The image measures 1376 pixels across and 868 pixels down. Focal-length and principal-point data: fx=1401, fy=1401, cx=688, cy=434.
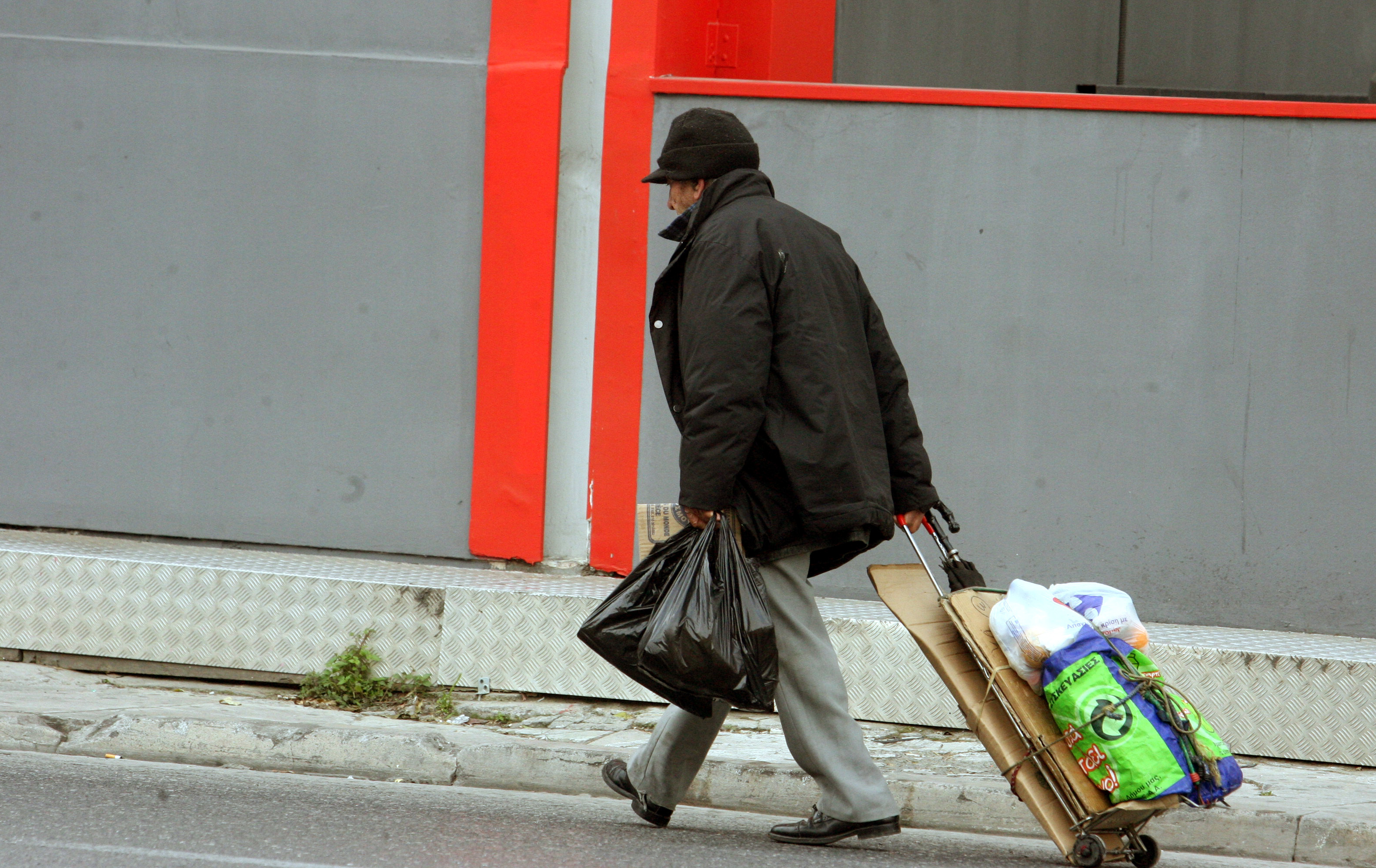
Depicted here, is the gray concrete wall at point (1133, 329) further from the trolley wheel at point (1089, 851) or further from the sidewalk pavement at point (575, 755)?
the trolley wheel at point (1089, 851)

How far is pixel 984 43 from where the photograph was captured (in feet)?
24.6

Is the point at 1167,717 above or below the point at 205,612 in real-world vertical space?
above

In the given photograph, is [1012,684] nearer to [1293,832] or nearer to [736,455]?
[736,455]

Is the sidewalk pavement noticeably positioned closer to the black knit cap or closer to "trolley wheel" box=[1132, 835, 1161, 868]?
"trolley wheel" box=[1132, 835, 1161, 868]

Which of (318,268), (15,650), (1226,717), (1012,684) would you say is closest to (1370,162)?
(1226,717)

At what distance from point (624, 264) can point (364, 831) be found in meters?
2.92

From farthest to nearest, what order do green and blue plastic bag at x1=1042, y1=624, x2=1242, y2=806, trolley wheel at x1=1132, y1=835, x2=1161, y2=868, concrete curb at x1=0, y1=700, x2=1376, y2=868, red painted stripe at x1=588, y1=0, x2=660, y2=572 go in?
1. red painted stripe at x1=588, y1=0, x2=660, y2=572
2. concrete curb at x1=0, y1=700, x2=1376, y2=868
3. trolley wheel at x1=1132, y1=835, x2=1161, y2=868
4. green and blue plastic bag at x1=1042, y1=624, x2=1242, y2=806

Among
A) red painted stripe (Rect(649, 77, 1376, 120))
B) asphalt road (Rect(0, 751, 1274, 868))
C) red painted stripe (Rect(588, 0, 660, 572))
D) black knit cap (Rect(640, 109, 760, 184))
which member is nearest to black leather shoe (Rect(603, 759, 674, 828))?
asphalt road (Rect(0, 751, 1274, 868))

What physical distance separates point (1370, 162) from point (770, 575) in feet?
11.4

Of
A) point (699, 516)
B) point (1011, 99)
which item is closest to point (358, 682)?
point (699, 516)

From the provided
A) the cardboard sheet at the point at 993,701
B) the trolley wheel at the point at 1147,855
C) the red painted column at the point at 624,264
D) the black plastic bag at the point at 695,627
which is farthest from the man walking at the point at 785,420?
the red painted column at the point at 624,264

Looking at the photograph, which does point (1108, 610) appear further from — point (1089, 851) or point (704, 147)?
point (704, 147)

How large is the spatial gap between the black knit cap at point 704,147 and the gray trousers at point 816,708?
1.09 m

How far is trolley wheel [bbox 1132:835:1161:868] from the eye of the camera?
11.8 feet
